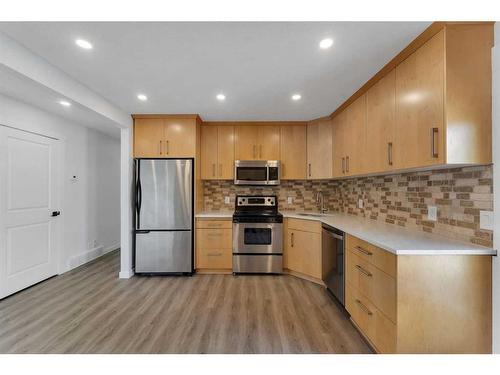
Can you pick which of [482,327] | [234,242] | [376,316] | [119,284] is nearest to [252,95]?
[234,242]

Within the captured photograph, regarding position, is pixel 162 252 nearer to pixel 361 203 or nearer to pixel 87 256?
pixel 87 256

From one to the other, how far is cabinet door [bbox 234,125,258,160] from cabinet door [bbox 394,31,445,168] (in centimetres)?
209

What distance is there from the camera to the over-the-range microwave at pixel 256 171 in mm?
3479

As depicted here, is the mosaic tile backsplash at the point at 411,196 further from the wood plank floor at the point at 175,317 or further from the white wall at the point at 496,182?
the wood plank floor at the point at 175,317

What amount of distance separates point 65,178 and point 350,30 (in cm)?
396

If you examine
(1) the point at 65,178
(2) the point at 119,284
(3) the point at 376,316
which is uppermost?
(1) the point at 65,178

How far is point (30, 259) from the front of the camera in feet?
9.32

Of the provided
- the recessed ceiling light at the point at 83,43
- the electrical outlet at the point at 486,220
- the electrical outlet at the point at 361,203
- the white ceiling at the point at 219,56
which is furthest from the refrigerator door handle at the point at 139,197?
the electrical outlet at the point at 486,220

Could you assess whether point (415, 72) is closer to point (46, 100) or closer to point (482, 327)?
point (482, 327)

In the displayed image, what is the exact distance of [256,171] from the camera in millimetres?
3494

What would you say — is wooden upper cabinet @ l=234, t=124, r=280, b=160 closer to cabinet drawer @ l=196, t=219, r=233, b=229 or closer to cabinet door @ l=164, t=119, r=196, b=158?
cabinet door @ l=164, t=119, r=196, b=158

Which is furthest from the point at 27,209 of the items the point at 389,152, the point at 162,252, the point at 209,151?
the point at 389,152

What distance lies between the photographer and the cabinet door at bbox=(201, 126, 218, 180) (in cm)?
361
